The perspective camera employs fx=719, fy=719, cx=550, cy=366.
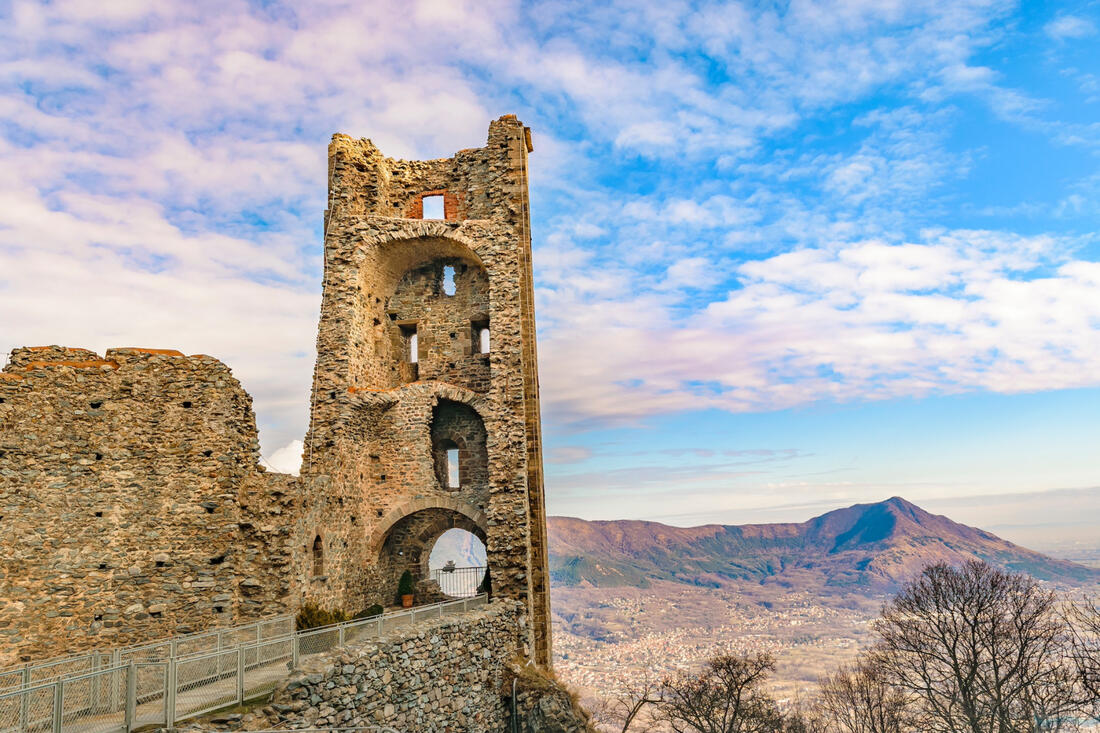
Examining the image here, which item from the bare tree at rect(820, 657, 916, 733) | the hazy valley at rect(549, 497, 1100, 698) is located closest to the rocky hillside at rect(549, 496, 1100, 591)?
the hazy valley at rect(549, 497, 1100, 698)

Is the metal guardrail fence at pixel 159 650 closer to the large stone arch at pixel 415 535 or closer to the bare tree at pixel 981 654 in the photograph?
the large stone arch at pixel 415 535

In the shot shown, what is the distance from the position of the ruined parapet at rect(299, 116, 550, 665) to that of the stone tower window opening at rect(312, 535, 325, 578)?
0.21m

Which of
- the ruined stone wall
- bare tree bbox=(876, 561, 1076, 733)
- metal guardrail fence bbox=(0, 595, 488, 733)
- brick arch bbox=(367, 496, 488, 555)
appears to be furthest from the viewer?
brick arch bbox=(367, 496, 488, 555)

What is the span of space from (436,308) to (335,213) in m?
5.18

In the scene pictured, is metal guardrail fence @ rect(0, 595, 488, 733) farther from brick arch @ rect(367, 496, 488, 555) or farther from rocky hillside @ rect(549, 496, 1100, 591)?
rocky hillside @ rect(549, 496, 1100, 591)

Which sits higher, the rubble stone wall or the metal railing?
the metal railing

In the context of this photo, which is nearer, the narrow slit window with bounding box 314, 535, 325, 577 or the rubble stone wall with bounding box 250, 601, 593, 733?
the rubble stone wall with bounding box 250, 601, 593, 733

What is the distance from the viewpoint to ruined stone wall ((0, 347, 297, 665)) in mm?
14688

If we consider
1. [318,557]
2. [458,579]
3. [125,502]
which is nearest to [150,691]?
[125,502]

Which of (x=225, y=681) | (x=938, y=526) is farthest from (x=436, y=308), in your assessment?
(x=938, y=526)

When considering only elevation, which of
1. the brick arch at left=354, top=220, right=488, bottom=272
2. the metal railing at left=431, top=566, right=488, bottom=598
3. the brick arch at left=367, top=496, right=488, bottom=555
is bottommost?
the metal railing at left=431, top=566, right=488, bottom=598

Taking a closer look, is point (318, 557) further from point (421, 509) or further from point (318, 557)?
point (421, 509)

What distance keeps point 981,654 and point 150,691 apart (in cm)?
2710

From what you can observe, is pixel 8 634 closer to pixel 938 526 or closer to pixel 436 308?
pixel 436 308
